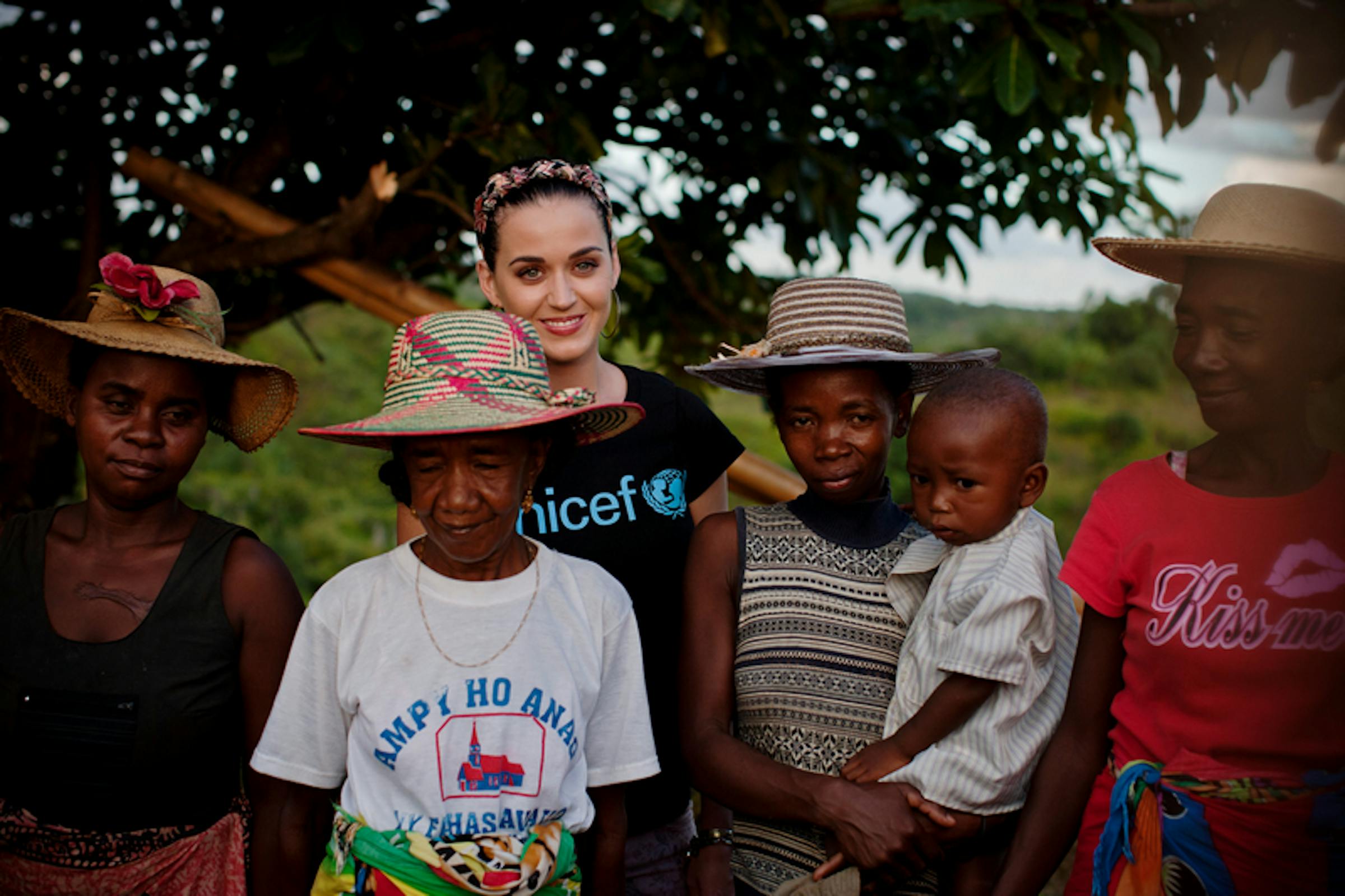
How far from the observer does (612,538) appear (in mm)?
2246

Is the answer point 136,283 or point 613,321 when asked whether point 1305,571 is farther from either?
point 136,283

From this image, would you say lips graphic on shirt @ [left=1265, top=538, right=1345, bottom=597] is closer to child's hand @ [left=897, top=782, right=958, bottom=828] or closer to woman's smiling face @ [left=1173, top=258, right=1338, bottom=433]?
woman's smiling face @ [left=1173, top=258, right=1338, bottom=433]

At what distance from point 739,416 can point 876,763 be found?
378 inches

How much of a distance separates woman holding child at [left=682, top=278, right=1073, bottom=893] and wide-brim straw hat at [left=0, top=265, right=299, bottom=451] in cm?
96

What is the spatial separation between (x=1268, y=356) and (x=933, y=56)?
8.98 ft

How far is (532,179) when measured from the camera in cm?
232

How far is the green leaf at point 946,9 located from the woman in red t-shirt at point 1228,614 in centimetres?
106

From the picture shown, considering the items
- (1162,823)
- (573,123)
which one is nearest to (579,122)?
(573,123)

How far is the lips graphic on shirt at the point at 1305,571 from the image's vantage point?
160cm

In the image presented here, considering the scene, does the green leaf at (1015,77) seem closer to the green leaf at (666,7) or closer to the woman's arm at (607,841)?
the green leaf at (666,7)

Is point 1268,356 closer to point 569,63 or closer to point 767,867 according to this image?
point 767,867

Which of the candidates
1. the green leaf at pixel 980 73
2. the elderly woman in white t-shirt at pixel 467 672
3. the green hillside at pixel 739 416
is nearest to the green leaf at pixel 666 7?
the green leaf at pixel 980 73

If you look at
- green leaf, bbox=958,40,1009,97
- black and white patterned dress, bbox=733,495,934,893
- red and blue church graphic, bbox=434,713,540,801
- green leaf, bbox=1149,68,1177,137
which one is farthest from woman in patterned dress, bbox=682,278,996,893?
green leaf, bbox=1149,68,1177,137

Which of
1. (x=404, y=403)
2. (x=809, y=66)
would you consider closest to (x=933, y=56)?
(x=809, y=66)
